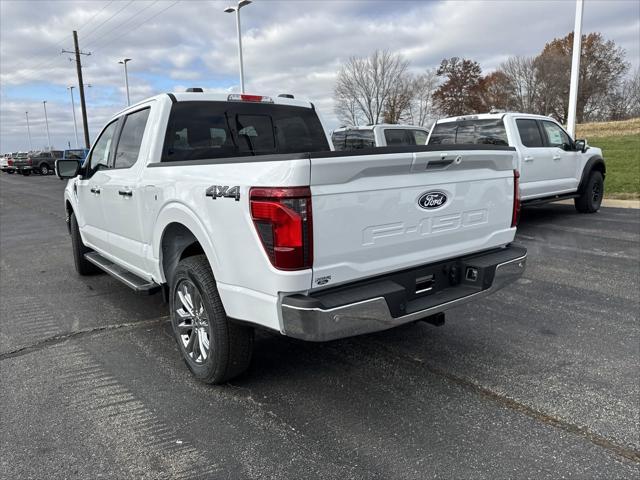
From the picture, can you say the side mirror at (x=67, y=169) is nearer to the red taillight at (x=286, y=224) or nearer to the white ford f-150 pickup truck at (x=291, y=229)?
the white ford f-150 pickup truck at (x=291, y=229)

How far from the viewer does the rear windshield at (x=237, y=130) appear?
420 cm

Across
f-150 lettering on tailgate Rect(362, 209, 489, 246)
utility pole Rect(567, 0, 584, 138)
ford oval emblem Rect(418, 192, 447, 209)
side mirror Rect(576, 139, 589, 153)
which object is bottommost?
f-150 lettering on tailgate Rect(362, 209, 489, 246)

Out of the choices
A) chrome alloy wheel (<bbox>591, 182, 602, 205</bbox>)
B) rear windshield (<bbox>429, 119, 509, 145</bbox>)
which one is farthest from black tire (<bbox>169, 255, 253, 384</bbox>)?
chrome alloy wheel (<bbox>591, 182, 602, 205</bbox>)

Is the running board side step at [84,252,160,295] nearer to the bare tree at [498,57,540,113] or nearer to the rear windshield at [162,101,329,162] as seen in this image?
the rear windshield at [162,101,329,162]

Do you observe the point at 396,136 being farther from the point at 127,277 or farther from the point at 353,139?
the point at 127,277

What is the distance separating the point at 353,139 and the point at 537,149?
453 cm

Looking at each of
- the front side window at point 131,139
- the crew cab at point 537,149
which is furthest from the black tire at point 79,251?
the crew cab at point 537,149

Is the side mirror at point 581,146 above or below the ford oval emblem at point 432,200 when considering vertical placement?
above

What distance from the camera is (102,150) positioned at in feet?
17.7

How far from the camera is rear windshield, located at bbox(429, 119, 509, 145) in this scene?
8.85 metres

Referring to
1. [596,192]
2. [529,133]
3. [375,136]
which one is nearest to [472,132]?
[529,133]

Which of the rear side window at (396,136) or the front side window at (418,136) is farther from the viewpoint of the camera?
the front side window at (418,136)

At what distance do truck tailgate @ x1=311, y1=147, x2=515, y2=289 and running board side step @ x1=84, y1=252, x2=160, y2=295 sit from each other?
2.02 meters

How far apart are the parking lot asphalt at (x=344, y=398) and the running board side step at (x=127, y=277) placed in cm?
45
